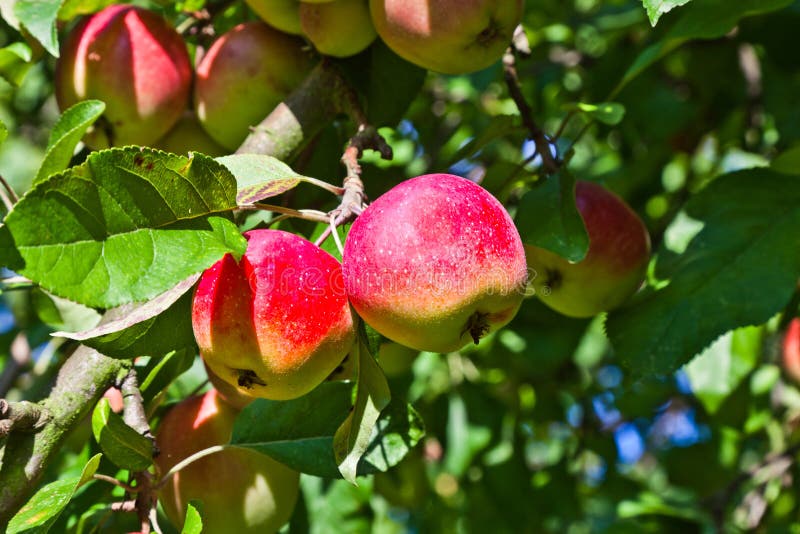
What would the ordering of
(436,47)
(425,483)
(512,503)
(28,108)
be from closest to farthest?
1. (436,47)
2. (512,503)
3. (425,483)
4. (28,108)

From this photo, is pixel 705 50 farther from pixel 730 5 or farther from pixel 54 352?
pixel 54 352

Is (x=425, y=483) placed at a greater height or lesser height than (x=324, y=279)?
lesser

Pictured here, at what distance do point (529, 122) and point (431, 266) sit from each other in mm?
546

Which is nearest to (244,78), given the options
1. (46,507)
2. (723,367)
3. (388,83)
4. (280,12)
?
(280,12)

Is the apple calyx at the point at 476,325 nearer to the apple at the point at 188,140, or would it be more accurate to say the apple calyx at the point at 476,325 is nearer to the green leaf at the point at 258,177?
the green leaf at the point at 258,177

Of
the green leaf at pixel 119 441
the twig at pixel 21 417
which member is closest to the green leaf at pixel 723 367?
the green leaf at pixel 119 441

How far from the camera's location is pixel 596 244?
48.1 inches

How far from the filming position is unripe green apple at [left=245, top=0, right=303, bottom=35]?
1237mm

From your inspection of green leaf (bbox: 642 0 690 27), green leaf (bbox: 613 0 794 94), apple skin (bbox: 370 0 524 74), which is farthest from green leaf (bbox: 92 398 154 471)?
green leaf (bbox: 613 0 794 94)

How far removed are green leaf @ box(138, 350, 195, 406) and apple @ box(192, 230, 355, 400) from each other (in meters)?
0.24

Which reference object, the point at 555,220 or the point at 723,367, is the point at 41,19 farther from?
the point at 723,367

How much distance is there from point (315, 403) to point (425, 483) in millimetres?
1444

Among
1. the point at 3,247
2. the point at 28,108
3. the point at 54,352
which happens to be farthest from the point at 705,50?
the point at 28,108

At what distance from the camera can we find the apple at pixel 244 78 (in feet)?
4.22
